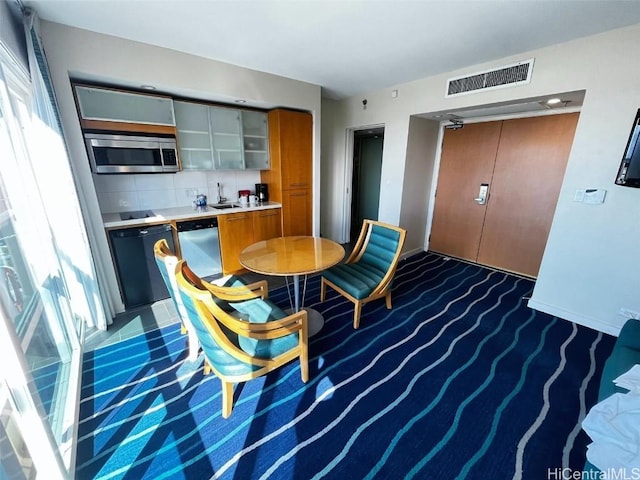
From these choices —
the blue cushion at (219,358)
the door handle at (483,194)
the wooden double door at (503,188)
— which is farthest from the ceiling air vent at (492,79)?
the blue cushion at (219,358)

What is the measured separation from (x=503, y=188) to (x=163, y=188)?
439 centimetres

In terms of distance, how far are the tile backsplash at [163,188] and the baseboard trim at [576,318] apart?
3.82 m

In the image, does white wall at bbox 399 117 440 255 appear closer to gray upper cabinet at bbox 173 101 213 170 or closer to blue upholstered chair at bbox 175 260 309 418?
gray upper cabinet at bbox 173 101 213 170

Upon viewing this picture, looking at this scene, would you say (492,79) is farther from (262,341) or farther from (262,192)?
(262,341)

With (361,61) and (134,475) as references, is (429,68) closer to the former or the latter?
(361,61)

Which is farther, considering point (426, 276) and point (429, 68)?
point (426, 276)

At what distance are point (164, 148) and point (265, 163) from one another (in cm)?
124

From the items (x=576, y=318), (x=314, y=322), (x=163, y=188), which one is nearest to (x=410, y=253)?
(x=576, y=318)

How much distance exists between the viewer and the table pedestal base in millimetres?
2238

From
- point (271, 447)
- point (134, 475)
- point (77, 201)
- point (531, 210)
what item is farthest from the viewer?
point (531, 210)

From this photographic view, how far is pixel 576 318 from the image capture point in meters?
2.43

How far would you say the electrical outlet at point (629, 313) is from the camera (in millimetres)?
2137

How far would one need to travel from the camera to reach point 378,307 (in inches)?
105

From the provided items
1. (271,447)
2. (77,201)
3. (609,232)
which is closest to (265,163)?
(77,201)
